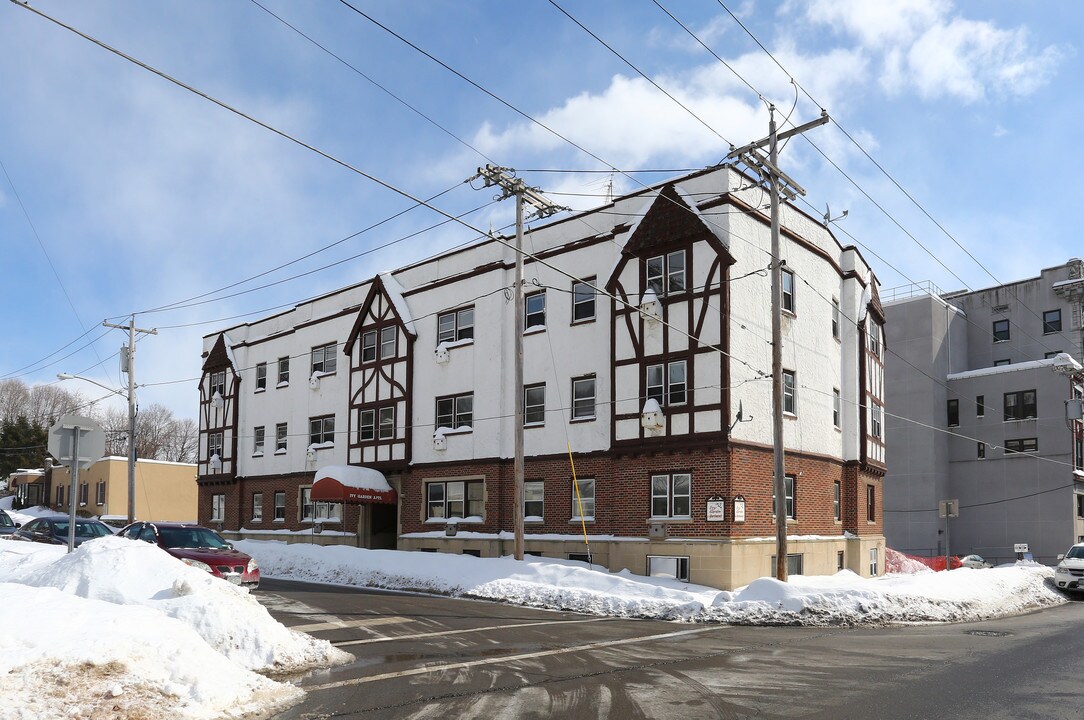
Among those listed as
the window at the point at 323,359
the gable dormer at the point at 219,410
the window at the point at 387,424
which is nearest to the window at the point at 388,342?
the window at the point at 387,424

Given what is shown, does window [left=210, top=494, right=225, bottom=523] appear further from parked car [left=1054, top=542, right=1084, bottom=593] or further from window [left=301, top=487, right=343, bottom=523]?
parked car [left=1054, top=542, right=1084, bottom=593]

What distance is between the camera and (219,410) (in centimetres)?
4253

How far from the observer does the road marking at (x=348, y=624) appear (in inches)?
591

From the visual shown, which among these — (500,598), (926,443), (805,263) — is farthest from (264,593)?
(926,443)

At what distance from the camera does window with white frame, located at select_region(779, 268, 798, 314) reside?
26234mm

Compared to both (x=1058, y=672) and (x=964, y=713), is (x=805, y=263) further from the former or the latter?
(x=964, y=713)

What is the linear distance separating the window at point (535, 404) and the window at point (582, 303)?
2531 millimetres

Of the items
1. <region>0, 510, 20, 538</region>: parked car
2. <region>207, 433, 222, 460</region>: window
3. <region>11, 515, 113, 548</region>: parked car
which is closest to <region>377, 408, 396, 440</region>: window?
<region>11, 515, 113, 548</region>: parked car

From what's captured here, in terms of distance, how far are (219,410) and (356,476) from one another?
15037 millimetres

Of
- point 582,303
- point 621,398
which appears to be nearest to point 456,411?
point 582,303

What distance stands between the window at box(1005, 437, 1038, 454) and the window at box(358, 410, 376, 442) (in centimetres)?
3569

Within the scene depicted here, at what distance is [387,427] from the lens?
3269 centimetres

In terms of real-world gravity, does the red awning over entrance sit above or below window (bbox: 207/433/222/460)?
below

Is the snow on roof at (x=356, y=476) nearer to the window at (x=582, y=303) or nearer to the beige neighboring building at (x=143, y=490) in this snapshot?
the window at (x=582, y=303)
